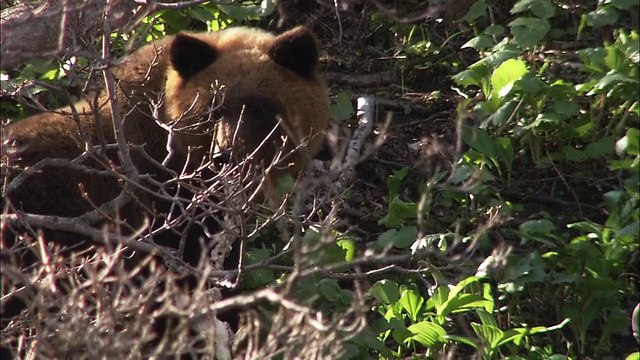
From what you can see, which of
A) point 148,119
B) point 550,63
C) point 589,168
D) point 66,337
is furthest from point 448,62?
point 66,337

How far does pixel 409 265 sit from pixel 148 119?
68.5 inches

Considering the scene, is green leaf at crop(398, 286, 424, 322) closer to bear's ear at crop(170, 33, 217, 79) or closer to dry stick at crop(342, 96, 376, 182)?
dry stick at crop(342, 96, 376, 182)

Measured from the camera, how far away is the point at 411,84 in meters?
7.63

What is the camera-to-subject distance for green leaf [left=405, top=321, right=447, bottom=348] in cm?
474

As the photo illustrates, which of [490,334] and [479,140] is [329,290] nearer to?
[490,334]

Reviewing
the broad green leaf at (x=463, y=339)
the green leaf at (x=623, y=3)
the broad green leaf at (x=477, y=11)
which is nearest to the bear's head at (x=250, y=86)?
the broad green leaf at (x=463, y=339)

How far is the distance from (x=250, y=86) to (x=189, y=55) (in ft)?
1.34

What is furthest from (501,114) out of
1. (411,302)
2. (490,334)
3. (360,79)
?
(360,79)

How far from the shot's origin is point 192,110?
526 centimetres

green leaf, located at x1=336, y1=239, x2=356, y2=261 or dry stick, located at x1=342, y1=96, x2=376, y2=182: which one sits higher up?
green leaf, located at x1=336, y1=239, x2=356, y2=261

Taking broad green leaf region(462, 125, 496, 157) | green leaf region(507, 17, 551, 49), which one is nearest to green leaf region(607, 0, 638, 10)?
green leaf region(507, 17, 551, 49)

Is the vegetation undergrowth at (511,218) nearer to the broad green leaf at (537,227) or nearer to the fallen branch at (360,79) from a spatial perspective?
the broad green leaf at (537,227)

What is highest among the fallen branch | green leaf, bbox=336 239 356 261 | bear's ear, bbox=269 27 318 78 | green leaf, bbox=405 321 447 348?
bear's ear, bbox=269 27 318 78

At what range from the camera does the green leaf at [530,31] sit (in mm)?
6078
